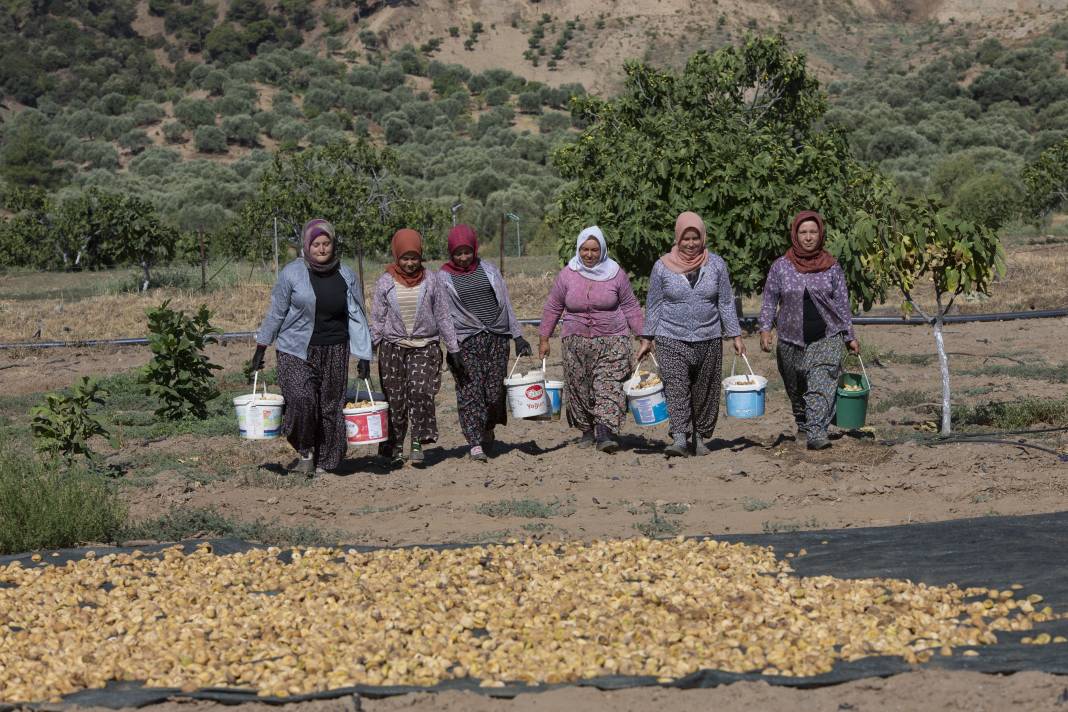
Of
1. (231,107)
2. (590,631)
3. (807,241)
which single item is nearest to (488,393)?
(807,241)

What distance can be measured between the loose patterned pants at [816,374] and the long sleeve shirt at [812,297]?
0.23 feet

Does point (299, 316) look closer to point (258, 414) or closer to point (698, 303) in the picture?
point (258, 414)

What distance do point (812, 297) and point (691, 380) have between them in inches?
38.5

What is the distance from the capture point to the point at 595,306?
8.81 metres

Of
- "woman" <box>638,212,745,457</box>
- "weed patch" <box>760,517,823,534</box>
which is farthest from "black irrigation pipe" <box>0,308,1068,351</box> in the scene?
"weed patch" <box>760,517,823,534</box>

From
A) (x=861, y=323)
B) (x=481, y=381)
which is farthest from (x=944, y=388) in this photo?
(x=861, y=323)

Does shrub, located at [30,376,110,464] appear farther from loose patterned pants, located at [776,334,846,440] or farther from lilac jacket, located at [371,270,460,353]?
loose patterned pants, located at [776,334,846,440]

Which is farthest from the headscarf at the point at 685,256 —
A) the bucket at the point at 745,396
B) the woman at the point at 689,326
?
the bucket at the point at 745,396

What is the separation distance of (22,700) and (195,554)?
202 cm

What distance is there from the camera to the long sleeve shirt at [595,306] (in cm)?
880

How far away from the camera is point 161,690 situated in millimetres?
4570

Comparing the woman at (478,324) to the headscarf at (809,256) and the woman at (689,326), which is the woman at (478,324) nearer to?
the woman at (689,326)

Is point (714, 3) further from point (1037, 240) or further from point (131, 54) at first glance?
point (1037, 240)

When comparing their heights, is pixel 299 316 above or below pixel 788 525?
above
